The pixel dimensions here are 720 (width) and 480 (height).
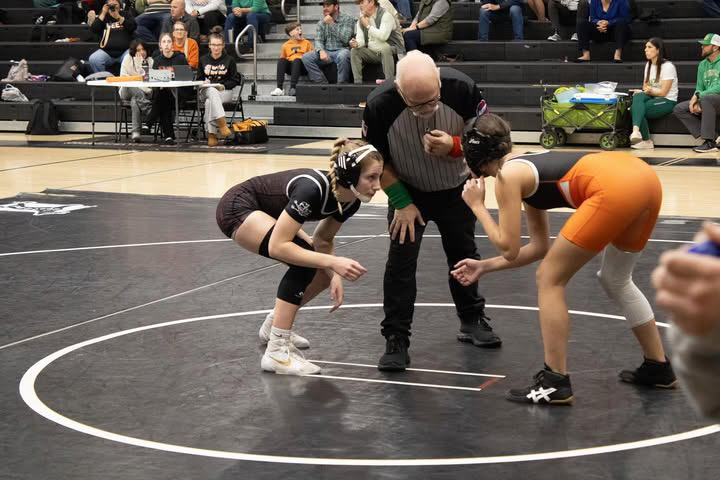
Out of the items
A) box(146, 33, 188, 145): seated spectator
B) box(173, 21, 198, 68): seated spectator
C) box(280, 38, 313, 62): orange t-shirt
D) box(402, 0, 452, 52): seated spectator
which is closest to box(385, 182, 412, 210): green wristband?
box(146, 33, 188, 145): seated spectator

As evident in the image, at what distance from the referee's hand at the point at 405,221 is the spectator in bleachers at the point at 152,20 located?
41.9ft

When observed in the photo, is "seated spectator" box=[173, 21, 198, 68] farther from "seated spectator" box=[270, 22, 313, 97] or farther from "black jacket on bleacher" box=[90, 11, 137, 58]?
"black jacket on bleacher" box=[90, 11, 137, 58]

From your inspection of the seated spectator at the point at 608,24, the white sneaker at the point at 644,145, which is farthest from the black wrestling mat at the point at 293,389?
the seated spectator at the point at 608,24

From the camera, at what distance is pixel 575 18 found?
14.7m

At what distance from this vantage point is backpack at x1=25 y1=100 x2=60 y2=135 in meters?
15.6

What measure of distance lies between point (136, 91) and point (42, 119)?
228 cm

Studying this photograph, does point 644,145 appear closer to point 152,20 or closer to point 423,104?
point 152,20

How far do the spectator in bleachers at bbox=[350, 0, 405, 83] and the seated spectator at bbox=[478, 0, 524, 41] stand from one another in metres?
1.35

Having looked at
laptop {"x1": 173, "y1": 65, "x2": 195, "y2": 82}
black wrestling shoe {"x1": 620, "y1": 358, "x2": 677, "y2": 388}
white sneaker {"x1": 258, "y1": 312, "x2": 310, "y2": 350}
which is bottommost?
white sneaker {"x1": 258, "y1": 312, "x2": 310, "y2": 350}

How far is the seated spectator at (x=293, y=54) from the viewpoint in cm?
1526

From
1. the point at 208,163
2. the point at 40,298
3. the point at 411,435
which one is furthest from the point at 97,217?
the point at 411,435

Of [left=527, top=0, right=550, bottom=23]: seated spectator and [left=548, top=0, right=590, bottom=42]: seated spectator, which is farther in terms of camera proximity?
[left=527, top=0, right=550, bottom=23]: seated spectator

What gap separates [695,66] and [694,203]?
5.32 meters

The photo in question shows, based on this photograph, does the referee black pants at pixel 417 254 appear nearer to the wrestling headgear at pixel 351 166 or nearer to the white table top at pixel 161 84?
the wrestling headgear at pixel 351 166
